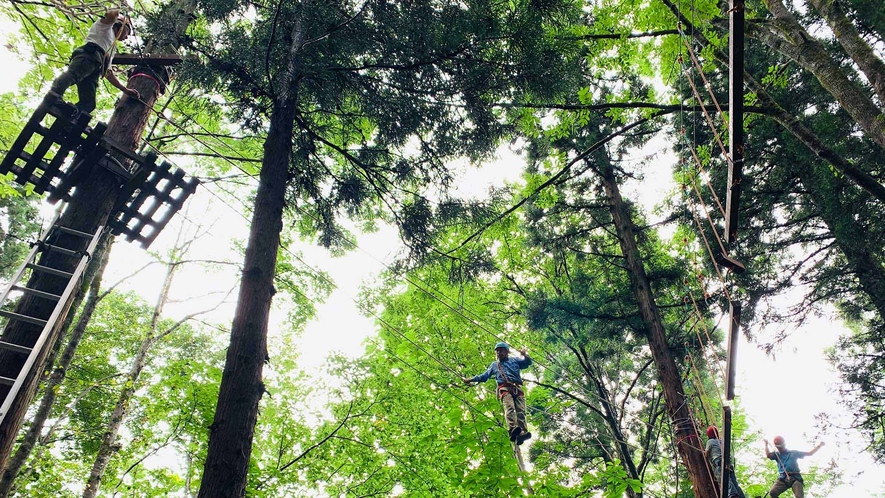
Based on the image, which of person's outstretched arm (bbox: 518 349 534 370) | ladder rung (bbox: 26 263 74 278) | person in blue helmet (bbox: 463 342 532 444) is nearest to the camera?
ladder rung (bbox: 26 263 74 278)

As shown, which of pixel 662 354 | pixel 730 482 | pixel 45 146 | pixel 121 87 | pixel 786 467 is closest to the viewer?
pixel 45 146

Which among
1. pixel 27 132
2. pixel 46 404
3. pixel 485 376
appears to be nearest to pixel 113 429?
pixel 46 404

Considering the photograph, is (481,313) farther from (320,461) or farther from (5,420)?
(5,420)

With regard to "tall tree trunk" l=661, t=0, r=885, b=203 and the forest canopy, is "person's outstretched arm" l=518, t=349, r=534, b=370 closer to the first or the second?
the forest canopy

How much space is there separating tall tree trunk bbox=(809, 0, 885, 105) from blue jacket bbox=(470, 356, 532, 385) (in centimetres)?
533

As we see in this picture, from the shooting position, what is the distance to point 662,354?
773cm

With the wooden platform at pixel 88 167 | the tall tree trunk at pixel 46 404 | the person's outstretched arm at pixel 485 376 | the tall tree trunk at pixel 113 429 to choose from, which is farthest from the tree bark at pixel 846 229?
the tall tree trunk at pixel 46 404

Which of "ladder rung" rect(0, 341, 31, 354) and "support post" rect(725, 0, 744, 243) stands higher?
"support post" rect(725, 0, 744, 243)

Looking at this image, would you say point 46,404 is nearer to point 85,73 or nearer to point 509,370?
point 85,73

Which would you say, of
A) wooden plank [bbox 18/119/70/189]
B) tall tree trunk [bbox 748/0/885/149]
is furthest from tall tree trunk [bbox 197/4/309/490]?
tall tree trunk [bbox 748/0/885/149]

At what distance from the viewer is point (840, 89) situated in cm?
472

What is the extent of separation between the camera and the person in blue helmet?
21.2ft

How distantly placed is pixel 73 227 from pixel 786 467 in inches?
432

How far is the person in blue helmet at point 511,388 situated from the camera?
6465mm
